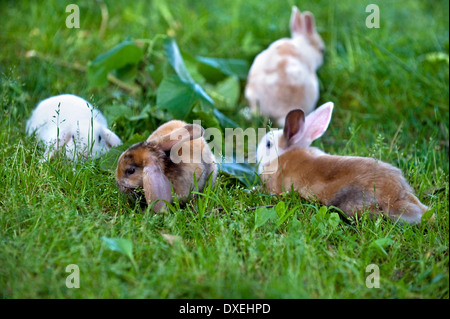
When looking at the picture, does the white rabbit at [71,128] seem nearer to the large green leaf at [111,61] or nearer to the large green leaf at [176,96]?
the large green leaf at [176,96]

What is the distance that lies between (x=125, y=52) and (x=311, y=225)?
2322 mm

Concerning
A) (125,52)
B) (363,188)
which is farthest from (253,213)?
(125,52)

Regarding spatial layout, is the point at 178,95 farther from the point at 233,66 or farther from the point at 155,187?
the point at 233,66

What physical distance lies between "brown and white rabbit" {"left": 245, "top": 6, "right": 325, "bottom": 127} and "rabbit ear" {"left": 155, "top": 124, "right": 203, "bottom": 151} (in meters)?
1.74

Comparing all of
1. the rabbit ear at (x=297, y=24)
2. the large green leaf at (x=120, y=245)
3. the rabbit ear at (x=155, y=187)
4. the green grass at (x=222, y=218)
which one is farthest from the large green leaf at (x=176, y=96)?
the rabbit ear at (x=297, y=24)

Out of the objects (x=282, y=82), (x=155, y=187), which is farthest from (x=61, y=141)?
(x=282, y=82)

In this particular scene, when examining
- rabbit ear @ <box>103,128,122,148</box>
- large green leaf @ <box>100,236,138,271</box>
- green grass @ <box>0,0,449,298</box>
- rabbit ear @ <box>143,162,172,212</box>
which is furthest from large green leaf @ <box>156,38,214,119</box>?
large green leaf @ <box>100,236,138,271</box>

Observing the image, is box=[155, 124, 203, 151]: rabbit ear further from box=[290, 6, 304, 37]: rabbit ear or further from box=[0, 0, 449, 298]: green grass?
box=[290, 6, 304, 37]: rabbit ear

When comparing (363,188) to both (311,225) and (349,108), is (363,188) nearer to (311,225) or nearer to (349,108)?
(311,225)

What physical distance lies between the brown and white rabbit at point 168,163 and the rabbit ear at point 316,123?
883 mm

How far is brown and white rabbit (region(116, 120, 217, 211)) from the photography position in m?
3.23

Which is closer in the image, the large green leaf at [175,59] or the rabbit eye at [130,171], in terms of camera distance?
the rabbit eye at [130,171]

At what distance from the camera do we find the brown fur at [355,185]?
3.21m

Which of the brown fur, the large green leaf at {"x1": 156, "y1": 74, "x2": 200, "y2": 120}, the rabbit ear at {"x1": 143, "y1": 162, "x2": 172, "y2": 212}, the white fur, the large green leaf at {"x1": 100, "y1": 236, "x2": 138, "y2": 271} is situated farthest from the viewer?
the large green leaf at {"x1": 156, "y1": 74, "x2": 200, "y2": 120}
